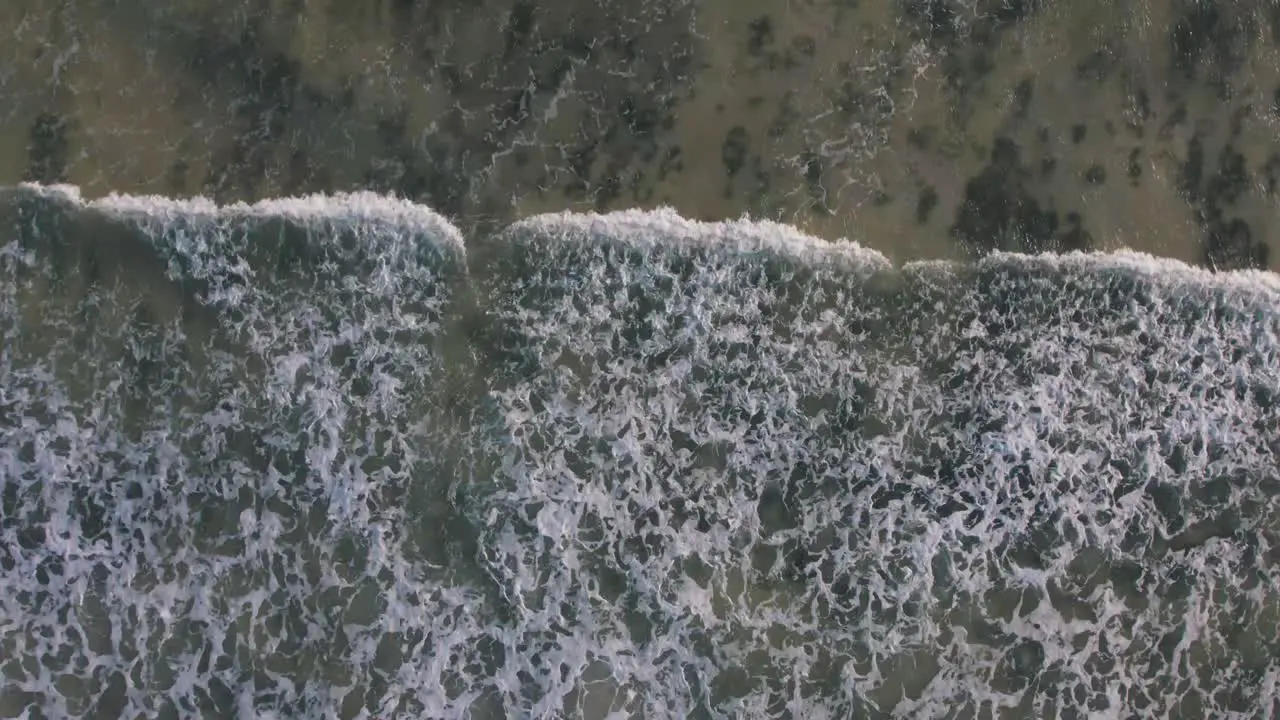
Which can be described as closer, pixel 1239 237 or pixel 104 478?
pixel 104 478

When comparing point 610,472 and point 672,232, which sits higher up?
point 672,232

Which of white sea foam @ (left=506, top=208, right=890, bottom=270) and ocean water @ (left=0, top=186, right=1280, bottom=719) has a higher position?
white sea foam @ (left=506, top=208, right=890, bottom=270)

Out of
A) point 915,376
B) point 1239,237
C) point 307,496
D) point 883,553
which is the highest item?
point 1239,237

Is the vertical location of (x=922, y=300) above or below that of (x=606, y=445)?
above

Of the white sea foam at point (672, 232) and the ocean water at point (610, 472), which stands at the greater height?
the white sea foam at point (672, 232)

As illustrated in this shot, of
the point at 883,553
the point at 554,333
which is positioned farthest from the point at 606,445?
the point at 883,553

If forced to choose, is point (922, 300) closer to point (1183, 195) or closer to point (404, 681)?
point (1183, 195)

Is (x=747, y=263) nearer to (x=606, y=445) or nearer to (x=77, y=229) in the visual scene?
(x=606, y=445)
